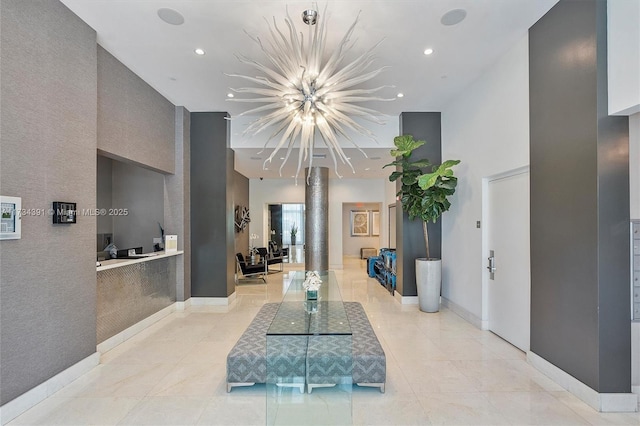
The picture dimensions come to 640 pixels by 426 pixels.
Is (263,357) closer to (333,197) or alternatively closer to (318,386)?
(318,386)

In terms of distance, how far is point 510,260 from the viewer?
420 cm

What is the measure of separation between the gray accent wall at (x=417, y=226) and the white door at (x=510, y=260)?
162cm

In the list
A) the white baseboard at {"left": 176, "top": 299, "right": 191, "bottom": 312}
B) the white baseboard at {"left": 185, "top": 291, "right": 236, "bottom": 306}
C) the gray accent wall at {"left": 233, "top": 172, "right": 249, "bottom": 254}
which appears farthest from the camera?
the gray accent wall at {"left": 233, "top": 172, "right": 249, "bottom": 254}

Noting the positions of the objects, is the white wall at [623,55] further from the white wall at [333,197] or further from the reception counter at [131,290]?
the white wall at [333,197]

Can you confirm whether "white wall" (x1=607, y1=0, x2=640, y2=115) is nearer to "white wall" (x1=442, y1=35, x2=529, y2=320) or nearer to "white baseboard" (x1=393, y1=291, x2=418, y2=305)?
"white wall" (x1=442, y1=35, x2=529, y2=320)

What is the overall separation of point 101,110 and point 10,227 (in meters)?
1.96

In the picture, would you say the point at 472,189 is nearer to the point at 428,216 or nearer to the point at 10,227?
the point at 428,216

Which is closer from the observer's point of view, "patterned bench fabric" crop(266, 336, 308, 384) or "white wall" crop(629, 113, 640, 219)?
"patterned bench fabric" crop(266, 336, 308, 384)

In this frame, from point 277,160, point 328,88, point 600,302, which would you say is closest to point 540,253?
point 600,302

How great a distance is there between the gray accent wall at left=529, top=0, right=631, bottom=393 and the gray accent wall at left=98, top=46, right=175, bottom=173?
5.15 metres

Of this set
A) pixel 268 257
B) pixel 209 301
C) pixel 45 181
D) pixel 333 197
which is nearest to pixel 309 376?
pixel 45 181

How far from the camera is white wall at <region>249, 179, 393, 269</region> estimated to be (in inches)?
437

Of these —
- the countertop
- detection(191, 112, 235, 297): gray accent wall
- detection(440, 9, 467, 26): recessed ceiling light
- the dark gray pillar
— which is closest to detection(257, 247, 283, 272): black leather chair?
the dark gray pillar

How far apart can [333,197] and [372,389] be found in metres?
8.38
